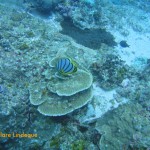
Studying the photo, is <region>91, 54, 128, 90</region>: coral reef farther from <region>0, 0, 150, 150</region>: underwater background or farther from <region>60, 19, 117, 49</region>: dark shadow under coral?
<region>60, 19, 117, 49</region>: dark shadow under coral

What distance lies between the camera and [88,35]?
797cm

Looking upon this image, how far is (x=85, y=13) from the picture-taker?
879 cm

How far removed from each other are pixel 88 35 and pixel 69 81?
334cm

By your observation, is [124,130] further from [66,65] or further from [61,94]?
[66,65]

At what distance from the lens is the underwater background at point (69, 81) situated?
181 inches

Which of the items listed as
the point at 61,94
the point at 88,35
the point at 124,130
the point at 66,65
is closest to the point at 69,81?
the point at 61,94

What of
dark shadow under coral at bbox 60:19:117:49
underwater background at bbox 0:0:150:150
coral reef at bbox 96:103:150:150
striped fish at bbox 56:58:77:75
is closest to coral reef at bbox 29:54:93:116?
underwater background at bbox 0:0:150:150

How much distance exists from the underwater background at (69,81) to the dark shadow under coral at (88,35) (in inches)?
1.5

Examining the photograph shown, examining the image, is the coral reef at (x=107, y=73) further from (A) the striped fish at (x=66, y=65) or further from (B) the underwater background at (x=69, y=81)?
(A) the striped fish at (x=66, y=65)

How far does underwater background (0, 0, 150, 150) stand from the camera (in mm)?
4602

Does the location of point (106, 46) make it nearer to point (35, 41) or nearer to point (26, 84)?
point (35, 41)

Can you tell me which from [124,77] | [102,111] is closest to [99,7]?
[124,77]

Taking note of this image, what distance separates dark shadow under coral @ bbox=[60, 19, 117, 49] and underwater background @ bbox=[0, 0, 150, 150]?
37mm

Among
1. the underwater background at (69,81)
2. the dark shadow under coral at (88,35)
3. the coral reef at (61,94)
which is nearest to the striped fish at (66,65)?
the underwater background at (69,81)
